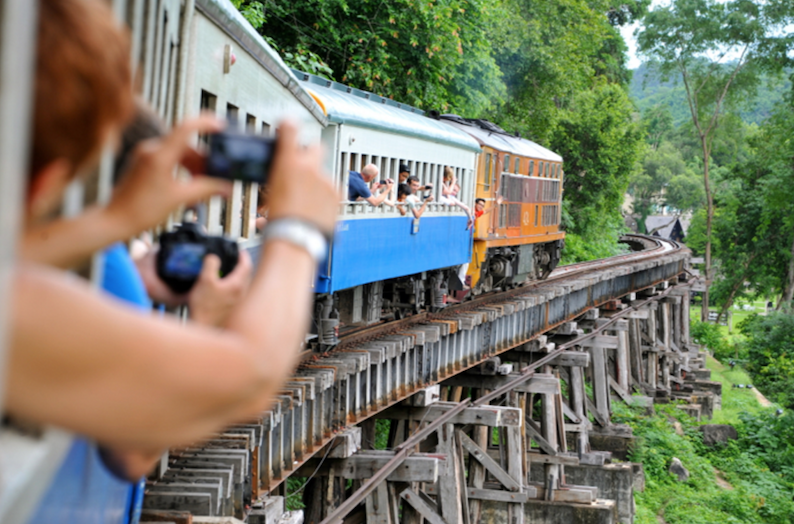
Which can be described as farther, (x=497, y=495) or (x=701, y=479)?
(x=701, y=479)

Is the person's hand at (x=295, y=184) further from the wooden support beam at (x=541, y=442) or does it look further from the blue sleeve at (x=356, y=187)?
the wooden support beam at (x=541, y=442)

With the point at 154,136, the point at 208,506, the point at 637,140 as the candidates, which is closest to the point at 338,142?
the point at 208,506

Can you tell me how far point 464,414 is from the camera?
13.0 m

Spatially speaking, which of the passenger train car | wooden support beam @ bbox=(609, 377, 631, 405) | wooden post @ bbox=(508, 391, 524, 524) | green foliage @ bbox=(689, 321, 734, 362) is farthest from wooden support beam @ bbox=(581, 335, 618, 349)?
green foliage @ bbox=(689, 321, 734, 362)

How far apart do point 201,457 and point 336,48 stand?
1538cm

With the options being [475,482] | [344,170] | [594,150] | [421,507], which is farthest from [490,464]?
[594,150]

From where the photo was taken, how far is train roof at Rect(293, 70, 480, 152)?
28.0ft

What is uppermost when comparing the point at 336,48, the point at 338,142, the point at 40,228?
the point at 336,48

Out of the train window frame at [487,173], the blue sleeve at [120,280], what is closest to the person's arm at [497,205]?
the train window frame at [487,173]

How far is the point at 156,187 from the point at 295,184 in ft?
0.55

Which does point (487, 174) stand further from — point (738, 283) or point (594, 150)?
point (738, 283)

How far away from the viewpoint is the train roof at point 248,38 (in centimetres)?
390

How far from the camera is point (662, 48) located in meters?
43.7

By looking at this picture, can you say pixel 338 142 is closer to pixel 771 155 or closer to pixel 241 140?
pixel 241 140
